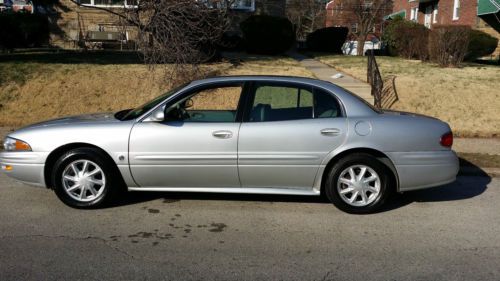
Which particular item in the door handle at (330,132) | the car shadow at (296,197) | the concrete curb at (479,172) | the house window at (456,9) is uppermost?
the house window at (456,9)

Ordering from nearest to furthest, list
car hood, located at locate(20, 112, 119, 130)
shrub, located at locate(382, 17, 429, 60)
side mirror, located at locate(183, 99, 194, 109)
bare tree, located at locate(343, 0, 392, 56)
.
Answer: car hood, located at locate(20, 112, 119, 130)
side mirror, located at locate(183, 99, 194, 109)
shrub, located at locate(382, 17, 429, 60)
bare tree, located at locate(343, 0, 392, 56)

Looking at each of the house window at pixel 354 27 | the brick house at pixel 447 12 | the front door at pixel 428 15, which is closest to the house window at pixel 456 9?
the brick house at pixel 447 12

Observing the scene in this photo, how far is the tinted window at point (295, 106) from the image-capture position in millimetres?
5340

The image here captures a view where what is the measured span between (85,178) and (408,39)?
1527cm

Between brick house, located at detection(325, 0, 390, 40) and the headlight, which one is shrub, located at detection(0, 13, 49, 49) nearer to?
the headlight

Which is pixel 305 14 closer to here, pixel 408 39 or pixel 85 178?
pixel 408 39

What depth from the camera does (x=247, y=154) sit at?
520cm

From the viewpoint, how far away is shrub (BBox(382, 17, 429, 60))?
54.5 feet

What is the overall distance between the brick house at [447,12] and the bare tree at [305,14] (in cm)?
783

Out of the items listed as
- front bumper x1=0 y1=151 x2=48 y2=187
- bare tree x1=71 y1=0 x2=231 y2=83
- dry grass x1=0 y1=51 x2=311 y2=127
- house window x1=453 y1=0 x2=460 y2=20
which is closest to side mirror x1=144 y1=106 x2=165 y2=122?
front bumper x1=0 y1=151 x2=48 y2=187

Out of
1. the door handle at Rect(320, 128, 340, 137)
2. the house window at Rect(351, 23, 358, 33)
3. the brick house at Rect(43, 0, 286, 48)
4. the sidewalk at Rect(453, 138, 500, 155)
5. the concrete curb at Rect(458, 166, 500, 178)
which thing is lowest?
the concrete curb at Rect(458, 166, 500, 178)

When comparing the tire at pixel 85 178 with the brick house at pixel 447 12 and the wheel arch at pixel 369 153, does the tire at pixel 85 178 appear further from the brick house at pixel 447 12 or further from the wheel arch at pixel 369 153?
the brick house at pixel 447 12


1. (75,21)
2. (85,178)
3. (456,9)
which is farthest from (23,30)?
(456,9)

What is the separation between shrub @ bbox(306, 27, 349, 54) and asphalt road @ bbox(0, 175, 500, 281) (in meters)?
16.8
